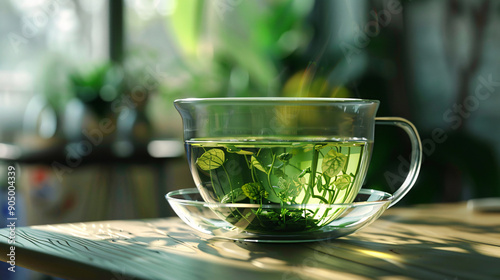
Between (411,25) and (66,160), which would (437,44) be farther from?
(66,160)

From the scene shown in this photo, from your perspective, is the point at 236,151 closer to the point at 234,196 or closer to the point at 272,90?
the point at 234,196

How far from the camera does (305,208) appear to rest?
478mm

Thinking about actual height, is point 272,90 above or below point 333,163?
above

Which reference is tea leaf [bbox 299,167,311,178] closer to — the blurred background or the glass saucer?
the glass saucer

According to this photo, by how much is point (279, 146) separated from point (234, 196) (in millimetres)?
65

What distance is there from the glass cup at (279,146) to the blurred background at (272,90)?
4.40 feet

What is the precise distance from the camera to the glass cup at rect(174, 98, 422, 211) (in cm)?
47

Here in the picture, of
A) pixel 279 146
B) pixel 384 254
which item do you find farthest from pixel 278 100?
pixel 384 254

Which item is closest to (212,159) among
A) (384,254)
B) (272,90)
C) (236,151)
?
(236,151)

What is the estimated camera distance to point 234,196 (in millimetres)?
501

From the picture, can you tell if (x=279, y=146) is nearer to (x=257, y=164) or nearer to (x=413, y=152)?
(x=257, y=164)

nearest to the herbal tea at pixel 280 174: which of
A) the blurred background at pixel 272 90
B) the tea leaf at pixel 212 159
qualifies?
the tea leaf at pixel 212 159

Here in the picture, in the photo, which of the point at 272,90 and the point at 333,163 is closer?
the point at 333,163

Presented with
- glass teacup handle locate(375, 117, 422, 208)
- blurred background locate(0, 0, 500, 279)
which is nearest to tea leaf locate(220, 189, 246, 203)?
glass teacup handle locate(375, 117, 422, 208)
